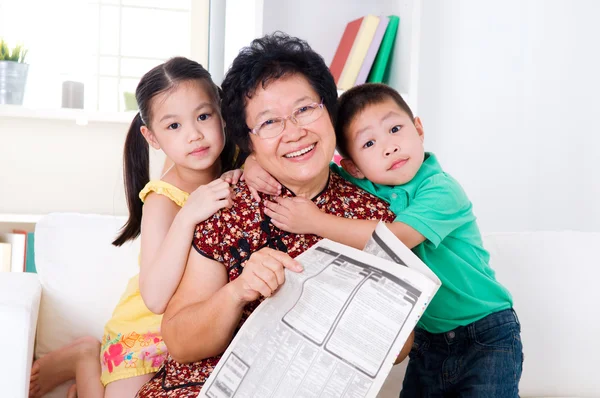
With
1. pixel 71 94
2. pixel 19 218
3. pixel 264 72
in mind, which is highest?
pixel 264 72

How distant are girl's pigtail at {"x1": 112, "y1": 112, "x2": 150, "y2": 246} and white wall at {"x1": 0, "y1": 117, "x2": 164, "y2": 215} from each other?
3.76 feet

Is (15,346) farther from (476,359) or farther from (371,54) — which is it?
(371,54)

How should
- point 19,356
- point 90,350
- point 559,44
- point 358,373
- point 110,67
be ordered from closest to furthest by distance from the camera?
point 358,373
point 19,356
point 90,350
point 559,44
point 110,67

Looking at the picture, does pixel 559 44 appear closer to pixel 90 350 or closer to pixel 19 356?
pixel 90 350

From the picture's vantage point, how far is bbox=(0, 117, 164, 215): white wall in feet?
9.52

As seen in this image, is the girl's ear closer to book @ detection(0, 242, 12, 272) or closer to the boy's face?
the boy's face

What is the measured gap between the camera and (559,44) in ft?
9.47

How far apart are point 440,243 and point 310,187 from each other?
319 millimetres

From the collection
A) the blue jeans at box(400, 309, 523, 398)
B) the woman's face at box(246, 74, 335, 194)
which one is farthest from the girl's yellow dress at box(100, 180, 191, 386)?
the blue jeans at box(400, 309, 523, 398)

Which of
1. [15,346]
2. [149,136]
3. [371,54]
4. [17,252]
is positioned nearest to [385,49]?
[371,54]

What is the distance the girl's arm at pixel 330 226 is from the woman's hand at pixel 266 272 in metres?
0.18

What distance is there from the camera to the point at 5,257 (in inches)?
103

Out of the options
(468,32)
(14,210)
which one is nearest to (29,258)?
(14,210)

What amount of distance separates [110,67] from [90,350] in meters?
2.11
